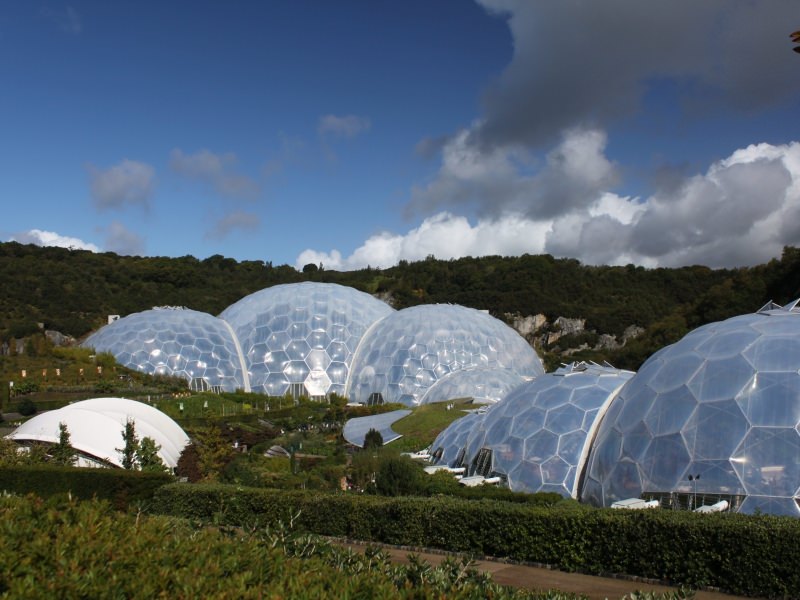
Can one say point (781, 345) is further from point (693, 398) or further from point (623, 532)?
point (623, 532)

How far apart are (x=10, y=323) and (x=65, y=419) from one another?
39110 millimetres

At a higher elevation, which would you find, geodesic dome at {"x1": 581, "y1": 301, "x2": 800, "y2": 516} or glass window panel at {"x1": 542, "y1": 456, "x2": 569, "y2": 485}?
geodesic dome at {"x1": 581, "y1": 301, "x2": 800, "y2": 516}

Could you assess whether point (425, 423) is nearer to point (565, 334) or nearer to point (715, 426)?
point (715, 426)

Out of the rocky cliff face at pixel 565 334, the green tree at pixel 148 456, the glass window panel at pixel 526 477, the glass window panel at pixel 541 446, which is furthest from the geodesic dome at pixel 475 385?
the rocky cliff face at pixel 565 334

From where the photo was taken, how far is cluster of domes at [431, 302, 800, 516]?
1312 centimetres

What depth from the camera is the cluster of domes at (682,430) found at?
1312 cm

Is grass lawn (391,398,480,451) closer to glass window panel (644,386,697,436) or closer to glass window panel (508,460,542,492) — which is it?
glass window panel (508,460,542,492)

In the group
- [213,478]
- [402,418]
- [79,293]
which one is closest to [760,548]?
[213,478]

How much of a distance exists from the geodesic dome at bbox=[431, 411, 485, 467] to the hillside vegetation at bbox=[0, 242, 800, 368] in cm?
2970

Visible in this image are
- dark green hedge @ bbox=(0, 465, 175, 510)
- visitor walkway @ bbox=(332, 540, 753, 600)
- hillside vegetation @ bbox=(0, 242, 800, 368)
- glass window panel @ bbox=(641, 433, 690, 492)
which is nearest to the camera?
visitor walkway @ bbox=(332, 540, 753, 600)

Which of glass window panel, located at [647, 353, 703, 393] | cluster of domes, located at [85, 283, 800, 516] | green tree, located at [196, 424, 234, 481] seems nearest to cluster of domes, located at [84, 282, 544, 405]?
cluster of domes, located at [85, 283, 800, 516]

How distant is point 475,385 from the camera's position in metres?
35.2

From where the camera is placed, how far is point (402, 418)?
102ft

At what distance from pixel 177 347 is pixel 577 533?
34.5 meters
